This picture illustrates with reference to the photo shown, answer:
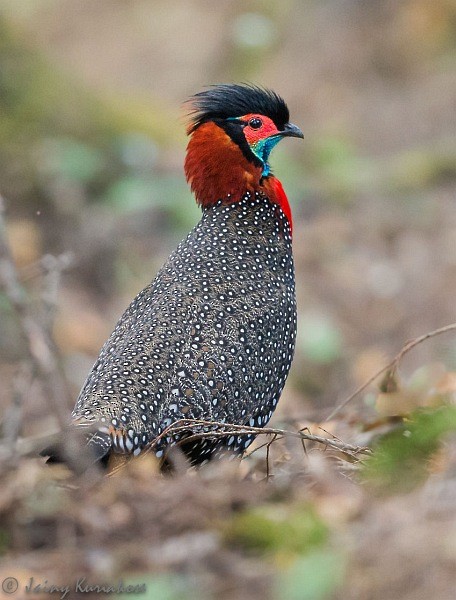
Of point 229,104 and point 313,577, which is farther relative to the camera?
point 229,104

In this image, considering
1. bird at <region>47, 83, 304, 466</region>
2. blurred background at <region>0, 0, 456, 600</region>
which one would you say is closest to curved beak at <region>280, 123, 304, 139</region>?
bird at <region>47, 83, 304, 466</region>

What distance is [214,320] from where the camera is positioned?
5391 millimetres

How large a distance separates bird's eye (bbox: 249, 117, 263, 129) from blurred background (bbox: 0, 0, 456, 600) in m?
1.78

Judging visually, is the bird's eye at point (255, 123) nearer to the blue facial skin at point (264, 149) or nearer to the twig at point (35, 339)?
the blue facial skin at point (264, 149)

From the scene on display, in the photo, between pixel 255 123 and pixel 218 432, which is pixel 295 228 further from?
pixel 218 432

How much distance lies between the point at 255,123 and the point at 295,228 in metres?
6.82

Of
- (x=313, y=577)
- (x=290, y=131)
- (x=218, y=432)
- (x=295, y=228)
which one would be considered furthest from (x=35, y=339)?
(x=295, y=228)

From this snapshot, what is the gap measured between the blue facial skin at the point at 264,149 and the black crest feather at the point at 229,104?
0.55ft

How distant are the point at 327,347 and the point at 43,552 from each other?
695 cm

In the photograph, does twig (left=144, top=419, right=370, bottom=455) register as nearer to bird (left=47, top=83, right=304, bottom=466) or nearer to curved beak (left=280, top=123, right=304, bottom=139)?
bird (left=47, top=83, right=304, bottom=466)

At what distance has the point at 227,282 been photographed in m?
5.67

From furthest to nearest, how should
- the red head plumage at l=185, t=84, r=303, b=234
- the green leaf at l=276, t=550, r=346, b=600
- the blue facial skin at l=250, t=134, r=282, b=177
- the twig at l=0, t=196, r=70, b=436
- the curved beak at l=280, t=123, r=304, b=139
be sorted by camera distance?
the curved beak at l=280, t=123, r=304, b=139
the blue facial skin at l=250, t=134, r=282, b=177
the red head plumage at l=185, t=84, r=303, b=234
the twig at l=0, t=196, r=70, b=436
the green leaf at l=276, t=550, r=346, b=600

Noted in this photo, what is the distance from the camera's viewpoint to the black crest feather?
20.7 feet

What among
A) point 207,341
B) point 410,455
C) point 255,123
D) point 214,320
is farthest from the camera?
point 255,123
